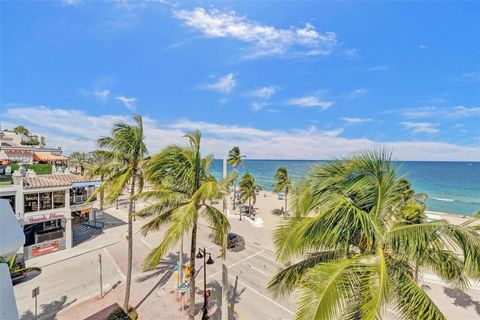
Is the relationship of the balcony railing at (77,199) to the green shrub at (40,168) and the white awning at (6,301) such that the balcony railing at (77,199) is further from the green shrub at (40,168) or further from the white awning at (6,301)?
the white awning at (6,301)

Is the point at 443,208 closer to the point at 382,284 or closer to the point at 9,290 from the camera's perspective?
the point at 382,284

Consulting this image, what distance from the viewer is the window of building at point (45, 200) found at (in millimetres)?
17531

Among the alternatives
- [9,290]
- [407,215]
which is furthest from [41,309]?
[407,215]

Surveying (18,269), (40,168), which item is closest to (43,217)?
(18,269)

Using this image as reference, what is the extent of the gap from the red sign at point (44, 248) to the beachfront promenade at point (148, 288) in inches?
21.5

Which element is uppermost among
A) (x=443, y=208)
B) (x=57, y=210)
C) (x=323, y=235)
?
(x=323, y=235)

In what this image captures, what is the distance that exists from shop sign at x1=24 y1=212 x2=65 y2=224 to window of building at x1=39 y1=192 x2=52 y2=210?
23.9 inches

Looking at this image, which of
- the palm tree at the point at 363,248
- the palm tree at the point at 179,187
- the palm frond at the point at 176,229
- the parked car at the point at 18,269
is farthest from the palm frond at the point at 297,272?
the parked car at the point at 18,269

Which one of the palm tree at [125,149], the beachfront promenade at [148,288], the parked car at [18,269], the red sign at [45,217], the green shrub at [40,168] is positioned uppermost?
the palm tree at [125,149]

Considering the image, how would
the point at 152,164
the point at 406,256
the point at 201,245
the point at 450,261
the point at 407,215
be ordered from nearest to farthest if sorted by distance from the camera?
the point at 406,256, the point at 450,261, the point at 152,164, the point at 407,215, the point at 201,245

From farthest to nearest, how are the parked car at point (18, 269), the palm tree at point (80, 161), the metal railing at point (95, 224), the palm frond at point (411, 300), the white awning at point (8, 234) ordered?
the palm tree at point (80, 161) < the metal railing at point (95, 224) < the parked car at point (18, 269) < the palm frond at point (411, 300) < the white awning at point (8, 234)

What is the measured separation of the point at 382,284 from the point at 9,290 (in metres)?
5.41

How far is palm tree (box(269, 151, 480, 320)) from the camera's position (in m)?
3.82

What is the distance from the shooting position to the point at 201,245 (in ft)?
69.5
